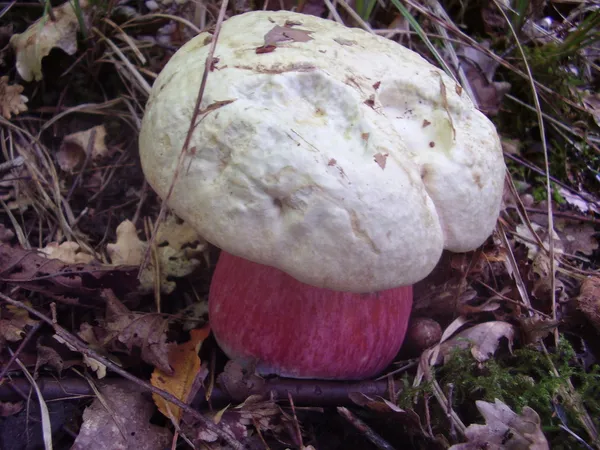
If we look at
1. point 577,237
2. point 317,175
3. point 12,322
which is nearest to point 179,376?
point 12,322

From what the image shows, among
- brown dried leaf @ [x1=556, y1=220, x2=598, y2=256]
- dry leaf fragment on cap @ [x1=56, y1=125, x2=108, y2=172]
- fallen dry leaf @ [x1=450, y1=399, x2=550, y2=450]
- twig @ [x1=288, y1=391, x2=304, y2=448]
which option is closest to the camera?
fallen dry leaf @ [x1=450, y1=399, x2=550, y2=450]

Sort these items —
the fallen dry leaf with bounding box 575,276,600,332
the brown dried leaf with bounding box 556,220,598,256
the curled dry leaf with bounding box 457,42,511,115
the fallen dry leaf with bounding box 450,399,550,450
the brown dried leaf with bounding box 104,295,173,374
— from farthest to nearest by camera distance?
the curled dry leaf with bounding box 457,42,511,115 → the brown dried leaf with bounding box 556,220,598,256 → the fallen dry leaf with bounding box 575,276,600,332 → the brown dried leaf with bounding box 104,295,173,374 → the fallen dry leaf with bounding box 450,399,550,450

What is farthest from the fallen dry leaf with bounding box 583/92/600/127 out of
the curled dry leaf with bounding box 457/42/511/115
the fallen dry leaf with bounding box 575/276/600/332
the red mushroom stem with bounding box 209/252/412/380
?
the red mushroom stem with bounding box 209/252/412/380

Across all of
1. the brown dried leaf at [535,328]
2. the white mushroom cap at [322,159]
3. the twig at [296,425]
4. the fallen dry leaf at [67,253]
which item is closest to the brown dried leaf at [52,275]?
the fallen dry leaf at [67,253]

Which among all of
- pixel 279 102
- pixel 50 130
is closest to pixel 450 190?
pixel 279 102

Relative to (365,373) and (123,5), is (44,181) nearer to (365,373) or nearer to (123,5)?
(123,5)

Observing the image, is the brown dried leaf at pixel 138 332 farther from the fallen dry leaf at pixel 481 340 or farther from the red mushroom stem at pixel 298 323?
the fallen dry leaf at pixel 481 340

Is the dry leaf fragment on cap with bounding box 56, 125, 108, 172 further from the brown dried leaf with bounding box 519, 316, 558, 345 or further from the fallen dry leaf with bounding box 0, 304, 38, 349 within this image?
the brown dried leaf with bounding box 519, 316, 558, 345
